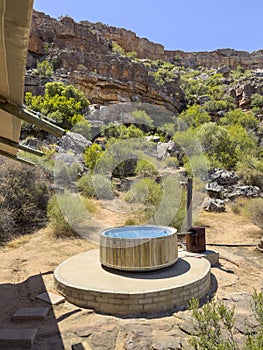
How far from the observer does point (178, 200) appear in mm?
9508

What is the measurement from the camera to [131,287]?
4.27 metres

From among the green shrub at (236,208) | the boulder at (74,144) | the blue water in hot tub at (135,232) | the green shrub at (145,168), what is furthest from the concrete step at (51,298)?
the boulder at (74,144)

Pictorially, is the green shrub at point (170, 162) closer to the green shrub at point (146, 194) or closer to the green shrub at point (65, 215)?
the green shrub at point (146, 194)

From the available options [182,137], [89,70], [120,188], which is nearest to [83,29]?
[89,70]

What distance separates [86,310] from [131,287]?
0.72 m

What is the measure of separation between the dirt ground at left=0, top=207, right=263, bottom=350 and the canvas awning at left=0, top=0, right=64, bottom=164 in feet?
8.08

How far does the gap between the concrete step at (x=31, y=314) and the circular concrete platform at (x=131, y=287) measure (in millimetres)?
489

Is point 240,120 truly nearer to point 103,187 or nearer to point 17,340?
point 103,187

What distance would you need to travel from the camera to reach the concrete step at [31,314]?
3.88 meters

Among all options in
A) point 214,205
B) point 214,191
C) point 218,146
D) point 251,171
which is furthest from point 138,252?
point 218,146

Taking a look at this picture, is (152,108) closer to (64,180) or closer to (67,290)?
(64,180)

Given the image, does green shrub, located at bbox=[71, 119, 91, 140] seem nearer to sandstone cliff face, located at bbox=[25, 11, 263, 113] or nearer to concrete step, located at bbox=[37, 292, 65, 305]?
sandstone cliff face, located at bbox=[25, 11, 263, 113]

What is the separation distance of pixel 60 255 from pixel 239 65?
54.2 m

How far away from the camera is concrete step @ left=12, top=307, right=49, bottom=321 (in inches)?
153
